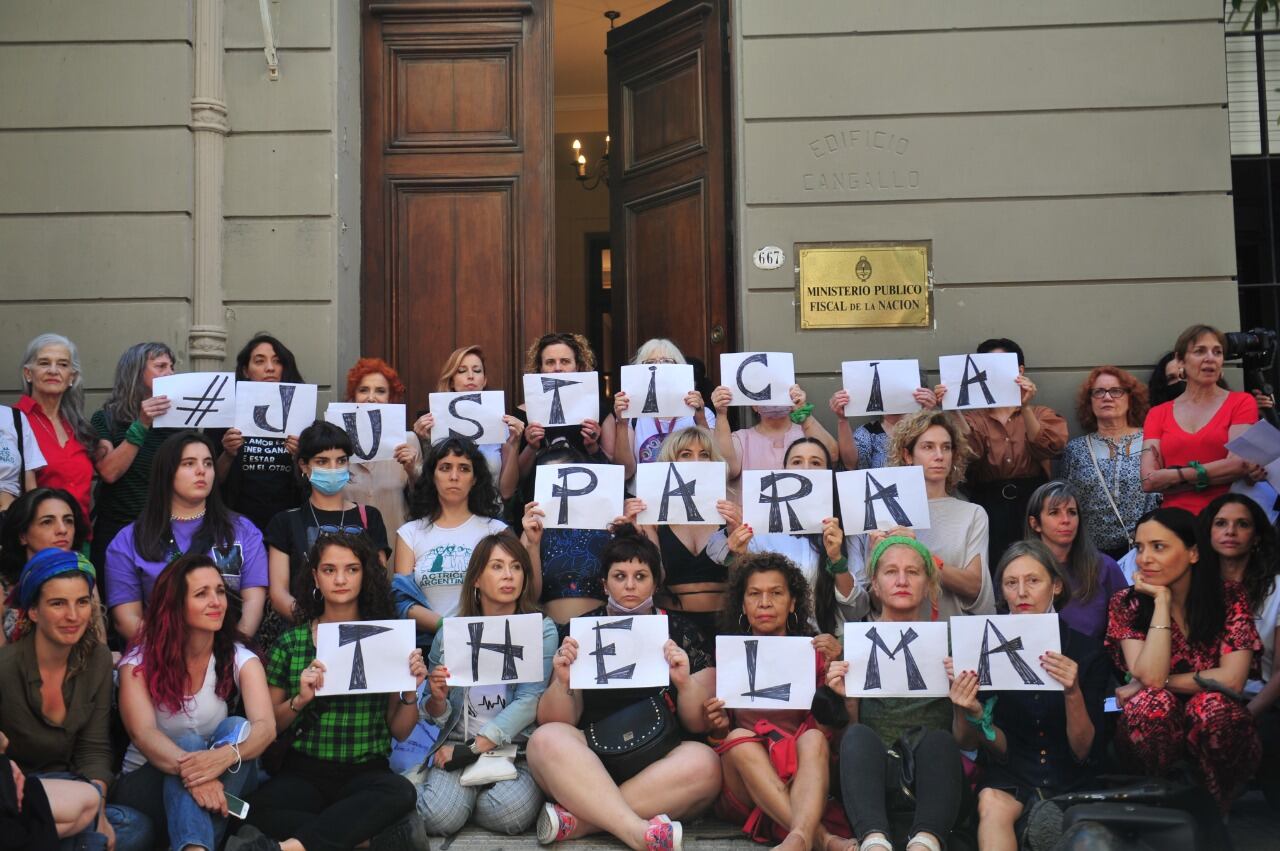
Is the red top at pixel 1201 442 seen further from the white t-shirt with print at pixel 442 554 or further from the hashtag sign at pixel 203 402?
the hashtag sign at pixel 203 402

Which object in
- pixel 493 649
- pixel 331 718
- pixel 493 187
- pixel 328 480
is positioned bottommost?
pixel 331 718

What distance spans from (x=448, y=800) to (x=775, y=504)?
1.98 metres

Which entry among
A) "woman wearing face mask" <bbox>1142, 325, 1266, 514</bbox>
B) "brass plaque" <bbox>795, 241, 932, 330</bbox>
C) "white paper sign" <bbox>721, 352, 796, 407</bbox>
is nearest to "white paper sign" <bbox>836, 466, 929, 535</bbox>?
"white paper sign" <bbox>721, 352, 796, 407</bbox>

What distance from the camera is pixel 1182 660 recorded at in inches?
228

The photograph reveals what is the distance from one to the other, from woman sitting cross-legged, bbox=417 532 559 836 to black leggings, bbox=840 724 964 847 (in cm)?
139

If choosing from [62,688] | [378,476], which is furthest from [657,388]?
[62,688]

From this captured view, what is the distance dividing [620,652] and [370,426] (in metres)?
2.15

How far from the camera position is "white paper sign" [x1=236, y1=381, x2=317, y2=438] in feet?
23.6

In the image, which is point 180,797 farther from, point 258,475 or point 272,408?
point 272,408

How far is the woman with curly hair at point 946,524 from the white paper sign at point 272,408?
9.68ft

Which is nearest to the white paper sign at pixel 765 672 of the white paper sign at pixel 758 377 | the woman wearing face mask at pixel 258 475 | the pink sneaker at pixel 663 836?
the pink sneaker at pixel 663 836

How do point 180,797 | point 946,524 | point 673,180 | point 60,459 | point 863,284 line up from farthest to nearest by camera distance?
point 673,180 → point 863,284 → point 60,459 → point 946,524 → point 180,797

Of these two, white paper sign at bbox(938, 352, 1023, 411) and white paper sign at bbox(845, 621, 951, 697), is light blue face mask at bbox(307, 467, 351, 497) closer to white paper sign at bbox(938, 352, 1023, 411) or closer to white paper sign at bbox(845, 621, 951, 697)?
white paper sign at bbox(845, 621, 951, 697)

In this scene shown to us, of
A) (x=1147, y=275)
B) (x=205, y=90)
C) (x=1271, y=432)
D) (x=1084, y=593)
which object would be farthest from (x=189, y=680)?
(x=1147, y=275)
